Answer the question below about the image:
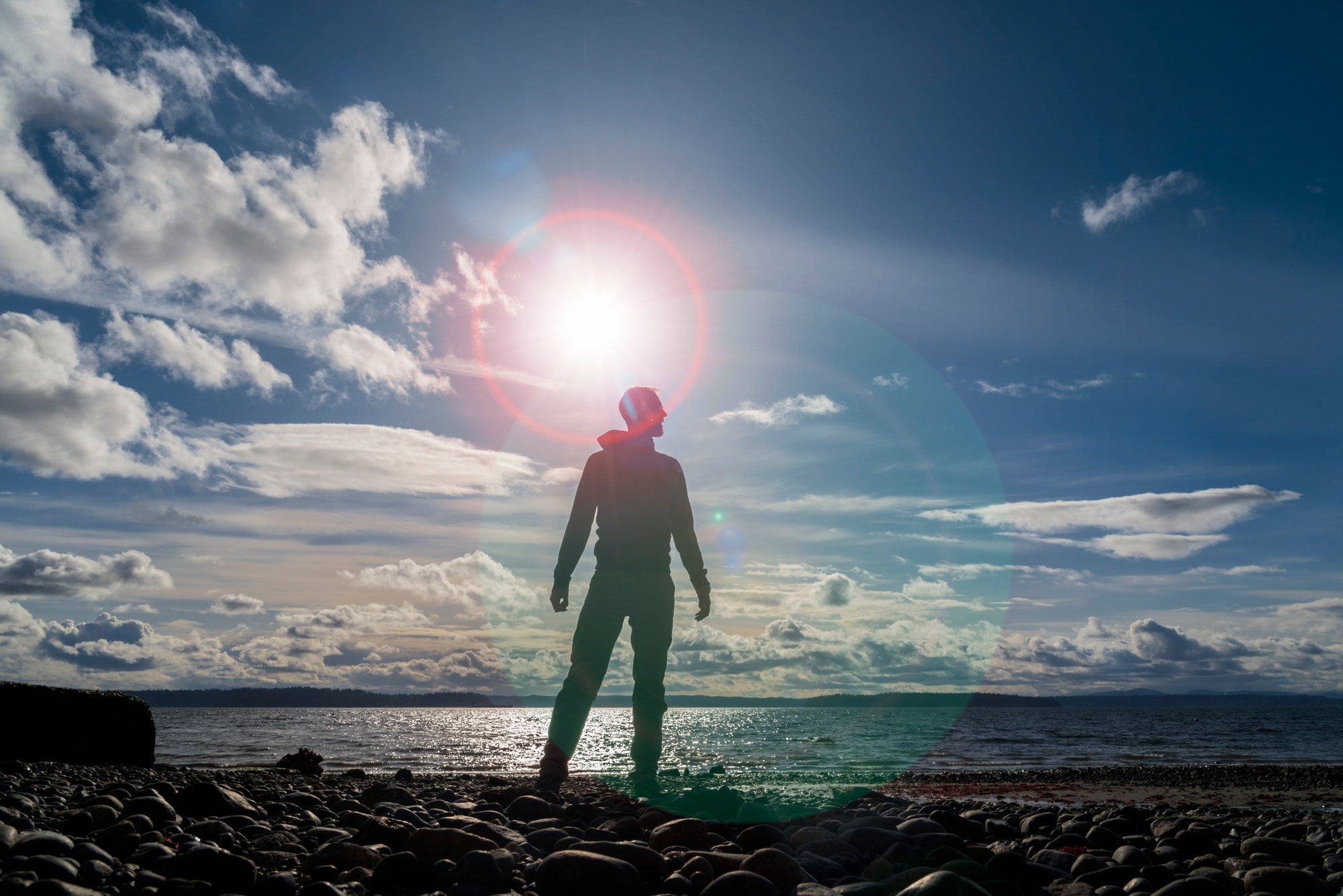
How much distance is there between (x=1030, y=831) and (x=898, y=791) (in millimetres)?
6003

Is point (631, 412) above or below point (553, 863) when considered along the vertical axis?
above

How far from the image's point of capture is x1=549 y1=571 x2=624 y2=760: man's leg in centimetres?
643

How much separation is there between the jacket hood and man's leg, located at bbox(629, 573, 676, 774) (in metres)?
1.37

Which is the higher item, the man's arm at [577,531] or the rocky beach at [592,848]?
the man's arm at [577,531]

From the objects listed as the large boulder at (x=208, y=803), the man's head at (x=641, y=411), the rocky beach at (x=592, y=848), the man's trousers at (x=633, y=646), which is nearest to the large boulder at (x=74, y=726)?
the rocky beach at (x=592, y=848)

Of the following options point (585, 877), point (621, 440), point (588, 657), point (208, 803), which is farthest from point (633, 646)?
point (585, 877)

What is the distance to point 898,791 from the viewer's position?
11172 mm

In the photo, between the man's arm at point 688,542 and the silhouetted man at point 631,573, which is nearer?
the silhouetted man at point 631,573

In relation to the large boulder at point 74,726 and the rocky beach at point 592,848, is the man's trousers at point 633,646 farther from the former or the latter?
the large boulder at point 74,726

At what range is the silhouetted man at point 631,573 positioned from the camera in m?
6.57

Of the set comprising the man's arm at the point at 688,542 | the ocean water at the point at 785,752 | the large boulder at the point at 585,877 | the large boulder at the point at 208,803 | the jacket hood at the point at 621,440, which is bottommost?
the ocean water at the point at 785,752

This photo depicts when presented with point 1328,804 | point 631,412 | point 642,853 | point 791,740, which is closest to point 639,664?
point 631,412

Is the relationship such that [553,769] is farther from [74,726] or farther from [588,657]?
[74,726]

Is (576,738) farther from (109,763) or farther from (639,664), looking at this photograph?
(109,763)
